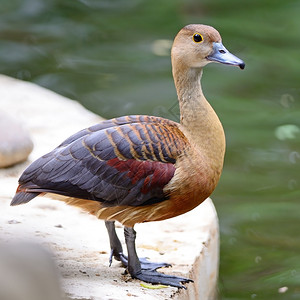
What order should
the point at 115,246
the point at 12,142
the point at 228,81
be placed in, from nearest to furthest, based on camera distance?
the point at 115,246 → the point at 12,142 → the point at 228,81

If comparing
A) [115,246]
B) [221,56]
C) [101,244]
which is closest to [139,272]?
[115,246]

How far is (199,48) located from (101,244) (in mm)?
1095

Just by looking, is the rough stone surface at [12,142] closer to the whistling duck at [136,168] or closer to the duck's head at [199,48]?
the whistling duck at [136,168]

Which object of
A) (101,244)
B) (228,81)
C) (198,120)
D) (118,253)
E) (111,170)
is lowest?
(228,81)

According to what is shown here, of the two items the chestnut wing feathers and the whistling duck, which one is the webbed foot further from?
the chestnut wing feathers

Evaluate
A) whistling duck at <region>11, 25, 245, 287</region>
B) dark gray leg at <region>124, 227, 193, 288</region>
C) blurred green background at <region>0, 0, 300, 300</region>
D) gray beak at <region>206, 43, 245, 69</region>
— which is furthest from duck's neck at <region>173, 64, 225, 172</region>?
blurred green background at <region>0, 0, 300, 300</region>

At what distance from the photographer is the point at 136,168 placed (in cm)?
321

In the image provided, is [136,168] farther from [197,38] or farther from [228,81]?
[228,81]

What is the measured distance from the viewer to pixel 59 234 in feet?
12.3

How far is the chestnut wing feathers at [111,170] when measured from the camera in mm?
3180

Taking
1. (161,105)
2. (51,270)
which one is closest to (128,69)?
(161,105)

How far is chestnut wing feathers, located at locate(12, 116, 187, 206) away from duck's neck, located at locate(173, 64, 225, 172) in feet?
0.45

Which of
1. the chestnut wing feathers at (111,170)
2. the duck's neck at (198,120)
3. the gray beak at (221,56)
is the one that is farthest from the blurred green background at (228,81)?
the gray beak at (221,56)

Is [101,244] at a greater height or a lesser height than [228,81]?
greater
